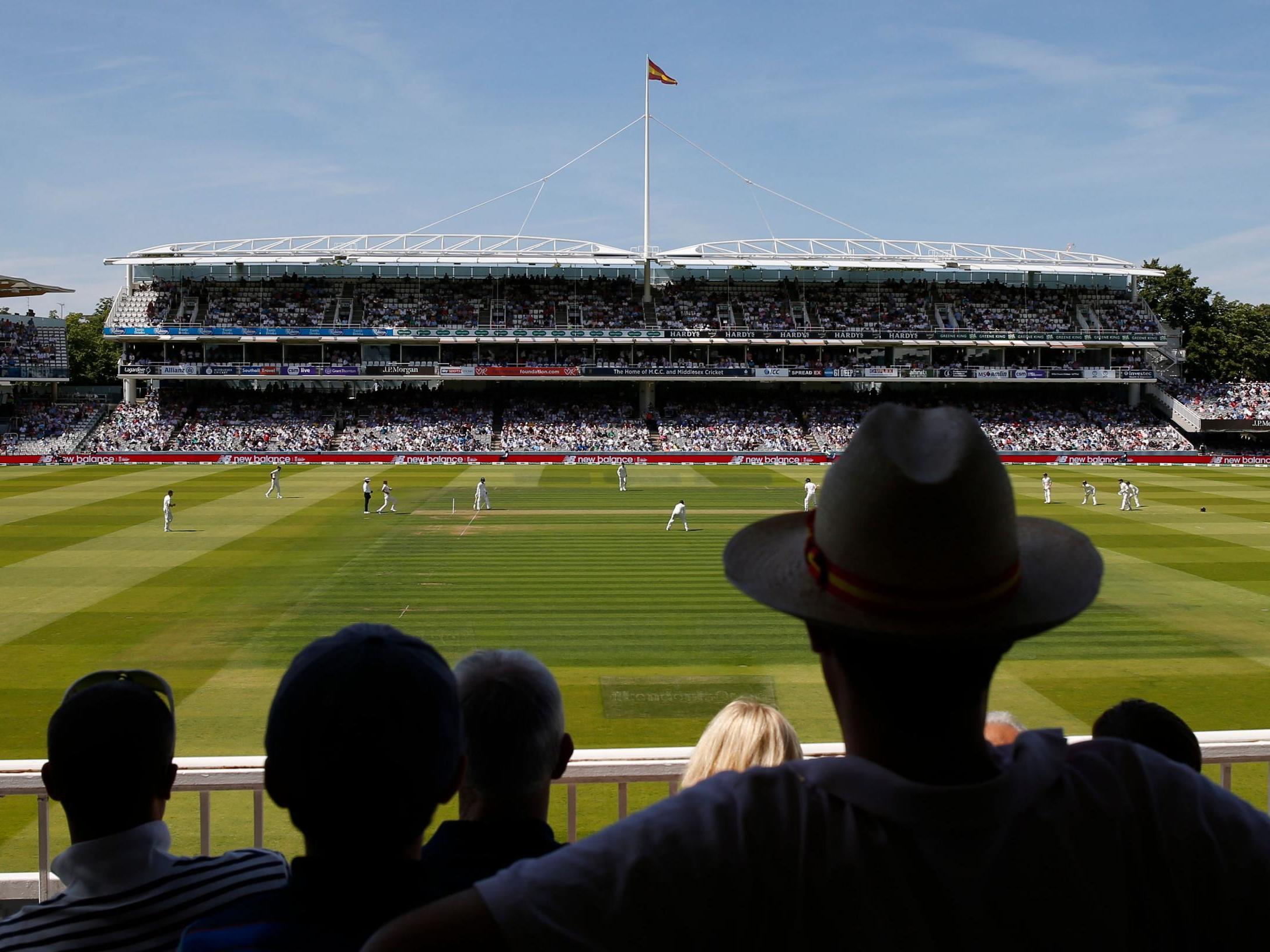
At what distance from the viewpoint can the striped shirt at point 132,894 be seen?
260 cm

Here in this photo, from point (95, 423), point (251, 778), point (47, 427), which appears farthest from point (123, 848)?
point (95, 423)

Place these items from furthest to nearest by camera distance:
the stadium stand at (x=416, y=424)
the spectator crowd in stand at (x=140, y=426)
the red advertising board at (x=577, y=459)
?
1. the stadium stand at (x=416, y=424)
2. the spectator crowd in stand at (x=140, y=426)
3. the red advertising board at (x=577, y=459)

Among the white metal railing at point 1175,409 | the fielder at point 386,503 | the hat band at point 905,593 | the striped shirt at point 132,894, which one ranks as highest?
the white metal railing at point 1175,409

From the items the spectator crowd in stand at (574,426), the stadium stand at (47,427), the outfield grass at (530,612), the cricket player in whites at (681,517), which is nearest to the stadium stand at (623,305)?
the spectator crowd in stand at (574,426)

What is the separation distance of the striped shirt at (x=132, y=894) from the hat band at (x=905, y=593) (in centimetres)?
193

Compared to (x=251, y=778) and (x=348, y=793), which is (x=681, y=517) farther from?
(x=348, y=793)

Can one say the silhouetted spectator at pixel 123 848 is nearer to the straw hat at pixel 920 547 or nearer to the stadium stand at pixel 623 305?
the straw hat at pixel 920 547

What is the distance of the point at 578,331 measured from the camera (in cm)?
7319

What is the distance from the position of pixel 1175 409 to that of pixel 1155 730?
75931mm

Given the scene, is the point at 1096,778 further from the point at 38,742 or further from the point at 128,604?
the point at 128,604

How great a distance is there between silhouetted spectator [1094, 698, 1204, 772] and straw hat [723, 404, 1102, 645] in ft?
6.49

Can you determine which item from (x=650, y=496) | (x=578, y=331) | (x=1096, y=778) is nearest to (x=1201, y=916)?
(x=1096, y=778)

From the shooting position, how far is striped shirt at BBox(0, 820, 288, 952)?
8.54 feet

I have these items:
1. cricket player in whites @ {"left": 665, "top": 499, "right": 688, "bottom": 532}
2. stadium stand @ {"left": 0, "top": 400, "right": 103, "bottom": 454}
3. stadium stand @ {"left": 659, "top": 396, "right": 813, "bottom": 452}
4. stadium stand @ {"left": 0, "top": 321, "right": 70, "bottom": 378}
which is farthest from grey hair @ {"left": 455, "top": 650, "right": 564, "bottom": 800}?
stadium stand @ {"left": 0, "top": 321, "right": 70, "bottom": 378}
